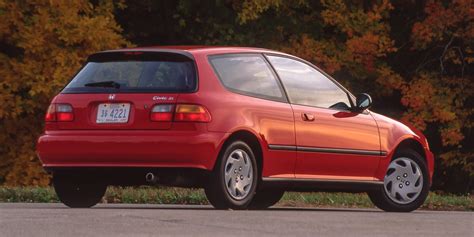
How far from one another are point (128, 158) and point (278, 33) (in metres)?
17.1

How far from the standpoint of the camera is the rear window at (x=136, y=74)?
38.3 ft

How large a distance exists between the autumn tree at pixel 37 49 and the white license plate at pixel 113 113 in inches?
529

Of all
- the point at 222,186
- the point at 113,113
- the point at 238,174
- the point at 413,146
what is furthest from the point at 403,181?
the point at 113,113

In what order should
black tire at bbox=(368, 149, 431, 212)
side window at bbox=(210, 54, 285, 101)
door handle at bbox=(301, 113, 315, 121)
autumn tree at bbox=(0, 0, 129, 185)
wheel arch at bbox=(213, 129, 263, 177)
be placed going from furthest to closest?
autumn tree at bbox=(0, 0, 129, 185), black tire at bbox=(368, 149, 431, 212), door handle at bbox=(301, 113, 315, 121), side window at bbox=(210, 54, 285, 101), wheel arch at bbox=(213, 129, 263, 177)

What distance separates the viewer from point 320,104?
1290 cm

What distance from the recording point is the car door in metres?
12.5

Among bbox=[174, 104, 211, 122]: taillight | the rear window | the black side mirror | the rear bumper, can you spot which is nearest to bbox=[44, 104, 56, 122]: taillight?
the rear window

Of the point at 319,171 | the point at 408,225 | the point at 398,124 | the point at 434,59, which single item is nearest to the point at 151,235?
the point at 408,225

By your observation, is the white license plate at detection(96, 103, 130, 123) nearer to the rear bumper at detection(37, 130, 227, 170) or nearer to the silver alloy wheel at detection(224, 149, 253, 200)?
the rear bumper at detection(37, 130, 227, 170)

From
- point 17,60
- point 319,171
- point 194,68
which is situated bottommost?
point 17,60

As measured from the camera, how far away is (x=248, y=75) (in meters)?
12.2

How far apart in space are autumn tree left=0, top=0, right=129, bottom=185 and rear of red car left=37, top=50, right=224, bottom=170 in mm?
13156

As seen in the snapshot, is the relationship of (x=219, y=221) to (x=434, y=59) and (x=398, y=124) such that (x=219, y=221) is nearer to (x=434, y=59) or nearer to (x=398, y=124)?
(x=398, y=124)

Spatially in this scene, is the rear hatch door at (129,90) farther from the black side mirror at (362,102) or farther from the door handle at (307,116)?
the black side mirror at (362,102)
